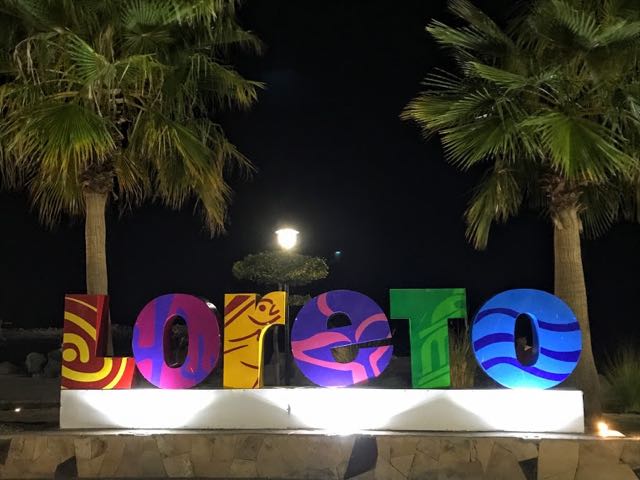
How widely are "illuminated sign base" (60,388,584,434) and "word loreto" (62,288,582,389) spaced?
15 cm

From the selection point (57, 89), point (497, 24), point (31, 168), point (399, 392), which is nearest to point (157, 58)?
point (57, 89)

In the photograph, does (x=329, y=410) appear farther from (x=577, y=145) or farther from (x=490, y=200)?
(x=577, y=145)

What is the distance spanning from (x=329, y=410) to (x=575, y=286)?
4.04m

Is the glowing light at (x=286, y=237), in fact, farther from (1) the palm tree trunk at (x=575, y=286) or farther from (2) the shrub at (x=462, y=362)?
(1) the palm tree trunk at (x=575, y=286)

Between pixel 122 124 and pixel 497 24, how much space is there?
5.87 meters

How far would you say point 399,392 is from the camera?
28.0 ft

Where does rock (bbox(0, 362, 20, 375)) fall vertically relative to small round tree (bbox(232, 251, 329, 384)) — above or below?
below

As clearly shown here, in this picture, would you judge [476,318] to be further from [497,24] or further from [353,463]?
[497,24]

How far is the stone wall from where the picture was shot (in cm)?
764

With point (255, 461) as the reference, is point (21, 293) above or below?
above

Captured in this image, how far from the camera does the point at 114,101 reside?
9.93 meters

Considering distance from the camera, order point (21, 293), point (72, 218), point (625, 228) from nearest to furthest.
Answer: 1. point (72, 218)
2. point (625, 228)
3. point (21, 293)

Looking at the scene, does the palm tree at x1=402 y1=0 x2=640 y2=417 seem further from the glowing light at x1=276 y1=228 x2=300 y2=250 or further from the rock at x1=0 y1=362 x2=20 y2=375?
the rock at x1=0 y1=362 x2=20 y2=375

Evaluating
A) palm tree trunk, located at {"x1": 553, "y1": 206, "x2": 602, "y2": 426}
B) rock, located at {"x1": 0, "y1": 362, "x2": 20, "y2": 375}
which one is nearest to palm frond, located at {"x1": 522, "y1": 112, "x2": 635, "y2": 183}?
palm tree trunk, located at {"x1": 553, "y1": 206, "x2": 602, "y2": 426}
